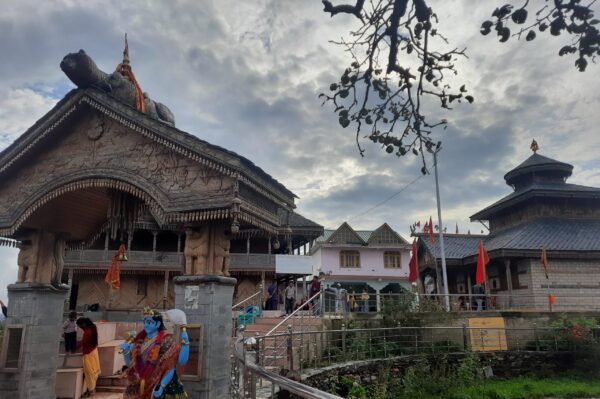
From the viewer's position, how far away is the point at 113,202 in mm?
8617

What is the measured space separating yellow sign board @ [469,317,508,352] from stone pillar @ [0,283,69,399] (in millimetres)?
14155

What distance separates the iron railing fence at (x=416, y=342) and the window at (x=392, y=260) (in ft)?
66.2

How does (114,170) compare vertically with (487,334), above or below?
above

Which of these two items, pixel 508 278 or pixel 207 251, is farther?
pixel 508 278

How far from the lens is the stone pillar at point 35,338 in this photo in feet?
26.9

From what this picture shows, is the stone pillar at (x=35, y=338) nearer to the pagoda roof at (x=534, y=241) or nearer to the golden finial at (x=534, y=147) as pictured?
the pagoda roof at (x=534, y=241)

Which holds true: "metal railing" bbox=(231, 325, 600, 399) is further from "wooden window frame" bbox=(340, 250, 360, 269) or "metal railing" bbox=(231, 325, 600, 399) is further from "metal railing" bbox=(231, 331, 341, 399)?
"wooden window frame" bbox=(340, 250, 360, 269)

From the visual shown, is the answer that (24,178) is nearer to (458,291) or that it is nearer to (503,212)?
(458,291)

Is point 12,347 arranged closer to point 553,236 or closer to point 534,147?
point 553,236

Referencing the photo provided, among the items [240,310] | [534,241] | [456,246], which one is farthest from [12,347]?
[456,246]

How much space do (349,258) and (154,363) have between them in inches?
1294

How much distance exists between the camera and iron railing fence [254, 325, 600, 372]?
40.2 ft

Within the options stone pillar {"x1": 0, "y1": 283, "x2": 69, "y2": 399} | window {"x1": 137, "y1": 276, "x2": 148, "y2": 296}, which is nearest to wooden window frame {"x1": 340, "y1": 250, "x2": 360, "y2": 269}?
window {"x1": 137, "y1": 276, "x2": 148, "y2": 296}

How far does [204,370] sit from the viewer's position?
262 inches
